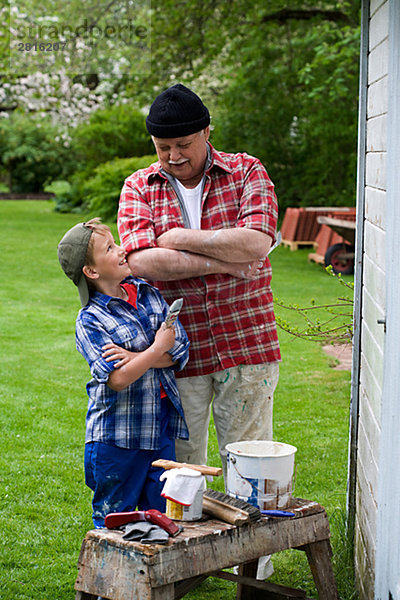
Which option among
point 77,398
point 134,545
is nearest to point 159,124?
point 134,545

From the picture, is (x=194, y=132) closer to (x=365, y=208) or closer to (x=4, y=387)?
(x=365, y=208)

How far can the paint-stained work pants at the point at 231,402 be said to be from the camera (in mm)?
3264

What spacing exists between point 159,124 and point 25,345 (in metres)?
5.93

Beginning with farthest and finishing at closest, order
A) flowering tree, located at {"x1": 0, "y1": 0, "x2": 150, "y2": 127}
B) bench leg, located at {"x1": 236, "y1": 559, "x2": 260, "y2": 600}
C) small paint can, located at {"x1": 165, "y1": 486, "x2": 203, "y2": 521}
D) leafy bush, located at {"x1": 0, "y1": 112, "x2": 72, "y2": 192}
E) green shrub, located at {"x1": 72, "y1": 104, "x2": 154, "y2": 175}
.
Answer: leafy bush, located at {"x1": 0, "y1": 112, "x2": 72, "y2": 192} < green shrub, located at {"x1": 72, "y1": 104, "x2": 154, "y2": 175} < flowering tree, located at {"x1": 0, "y1": 0, "x2": 150, "y2": 127} < bench leg, located at {"x1": 236, "y1": 559, "x2": 260, "y2": 600} < small paint can, located at {"x1": 165, "y1": 486, "x2": 203, "y2": 521}

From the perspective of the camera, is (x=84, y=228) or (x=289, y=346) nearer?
(x=84, y=228)

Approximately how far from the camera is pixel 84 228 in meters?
3.03

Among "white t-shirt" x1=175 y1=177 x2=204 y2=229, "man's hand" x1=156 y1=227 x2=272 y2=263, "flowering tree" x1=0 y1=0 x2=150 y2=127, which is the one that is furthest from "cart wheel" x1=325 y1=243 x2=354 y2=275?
"man's hand" x1=156 y1=227 x2=272 y2=263

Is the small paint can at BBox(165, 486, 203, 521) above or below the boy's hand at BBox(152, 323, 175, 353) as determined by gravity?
below

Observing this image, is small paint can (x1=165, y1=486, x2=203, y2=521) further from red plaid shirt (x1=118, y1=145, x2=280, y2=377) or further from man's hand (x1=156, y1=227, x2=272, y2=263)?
man's hand (x1=156, y1=227, x2=272, y2=263)

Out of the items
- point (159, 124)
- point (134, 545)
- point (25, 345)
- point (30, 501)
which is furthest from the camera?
point (25, 345)

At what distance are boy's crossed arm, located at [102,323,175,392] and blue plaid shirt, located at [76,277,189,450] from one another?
5 centimetres

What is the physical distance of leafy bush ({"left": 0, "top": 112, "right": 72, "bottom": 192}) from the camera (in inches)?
1109

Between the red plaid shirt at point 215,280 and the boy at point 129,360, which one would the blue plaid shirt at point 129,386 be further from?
the red plaid shirt at point 215,280

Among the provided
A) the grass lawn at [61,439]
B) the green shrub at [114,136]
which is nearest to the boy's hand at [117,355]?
the grass lawn at [61,439]
